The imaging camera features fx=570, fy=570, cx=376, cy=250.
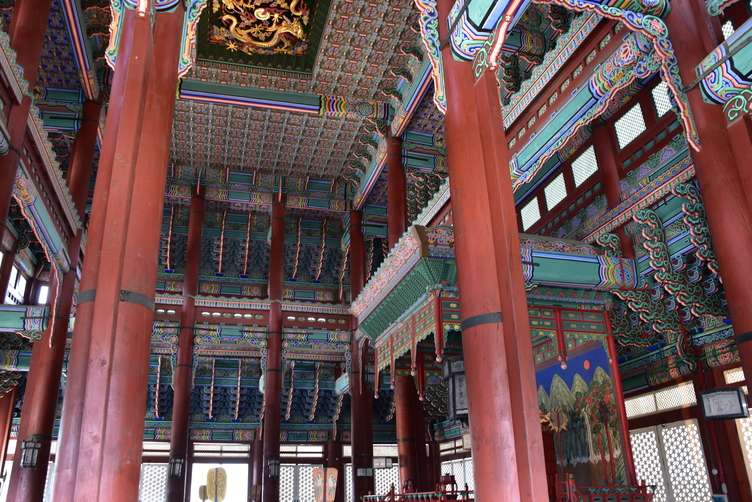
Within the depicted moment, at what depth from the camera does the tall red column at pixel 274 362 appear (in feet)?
39.3

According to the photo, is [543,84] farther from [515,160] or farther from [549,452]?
[549,452]

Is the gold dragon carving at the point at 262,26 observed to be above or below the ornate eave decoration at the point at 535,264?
above

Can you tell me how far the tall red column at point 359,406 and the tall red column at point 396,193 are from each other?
2.86 meters

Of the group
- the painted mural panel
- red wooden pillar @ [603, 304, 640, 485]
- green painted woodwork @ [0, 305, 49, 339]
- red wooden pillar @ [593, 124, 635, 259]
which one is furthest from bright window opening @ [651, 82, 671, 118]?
green painted woodwork @ [0, 305, 49, 339]

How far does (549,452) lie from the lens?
7824mm

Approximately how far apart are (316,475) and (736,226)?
564cm

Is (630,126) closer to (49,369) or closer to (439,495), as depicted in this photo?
(439,495)

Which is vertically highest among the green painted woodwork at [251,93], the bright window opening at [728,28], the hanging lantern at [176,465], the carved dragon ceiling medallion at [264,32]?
the carved dragon ceiling medallion at [264,32]

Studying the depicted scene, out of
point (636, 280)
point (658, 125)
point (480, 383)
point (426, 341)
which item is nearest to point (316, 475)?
point (426, 341)

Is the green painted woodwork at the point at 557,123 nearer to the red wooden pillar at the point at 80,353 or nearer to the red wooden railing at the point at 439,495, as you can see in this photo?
the red wooden railing at the point at 439,495

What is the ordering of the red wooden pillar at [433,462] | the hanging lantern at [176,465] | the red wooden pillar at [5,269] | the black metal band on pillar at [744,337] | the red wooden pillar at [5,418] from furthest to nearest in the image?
the red wooden pillar at [433,462]
the red wooden pillar at [5,418]
the hanging lantern at [176,465]
the red wooden pillar at [5,269]
the black metal band on pillar at [744,337]

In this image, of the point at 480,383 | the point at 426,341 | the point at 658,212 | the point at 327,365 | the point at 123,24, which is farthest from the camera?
the point at 327,365

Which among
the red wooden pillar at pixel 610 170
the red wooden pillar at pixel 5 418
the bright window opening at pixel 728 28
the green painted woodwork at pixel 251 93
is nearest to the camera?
the bright window opening at pixel 728 28

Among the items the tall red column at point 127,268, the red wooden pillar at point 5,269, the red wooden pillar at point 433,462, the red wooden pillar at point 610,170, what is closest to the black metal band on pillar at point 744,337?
the red wooden pillar at point 610,170
